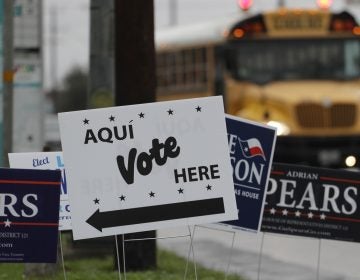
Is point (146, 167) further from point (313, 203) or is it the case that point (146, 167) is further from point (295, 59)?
point (295, 59)

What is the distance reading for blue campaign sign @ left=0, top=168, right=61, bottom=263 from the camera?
859cm

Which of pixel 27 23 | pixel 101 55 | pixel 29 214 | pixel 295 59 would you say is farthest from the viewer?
pixel 295 59

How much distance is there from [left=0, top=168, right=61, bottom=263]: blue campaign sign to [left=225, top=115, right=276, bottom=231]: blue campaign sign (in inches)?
65.2

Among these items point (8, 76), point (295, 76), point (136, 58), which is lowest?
point (295, 76)

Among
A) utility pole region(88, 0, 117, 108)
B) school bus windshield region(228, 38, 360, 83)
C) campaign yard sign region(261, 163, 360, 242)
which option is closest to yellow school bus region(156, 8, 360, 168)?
school bus windshield region(228, 38, 360, 83)

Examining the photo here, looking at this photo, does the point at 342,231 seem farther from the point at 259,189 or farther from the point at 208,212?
the point at 208,212

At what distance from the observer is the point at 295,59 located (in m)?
22.8

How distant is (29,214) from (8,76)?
15.2 feet

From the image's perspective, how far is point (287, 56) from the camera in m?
22.8

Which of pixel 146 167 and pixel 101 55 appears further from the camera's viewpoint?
pixel 101 55

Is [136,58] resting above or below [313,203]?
above

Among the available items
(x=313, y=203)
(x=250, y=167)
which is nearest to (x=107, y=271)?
(x=313, y=203)

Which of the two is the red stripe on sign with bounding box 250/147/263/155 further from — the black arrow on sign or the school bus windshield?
the school bus windshield

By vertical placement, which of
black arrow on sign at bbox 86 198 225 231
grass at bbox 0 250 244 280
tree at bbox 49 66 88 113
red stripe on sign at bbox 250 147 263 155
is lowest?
tree at bbox 49 66 88 113
